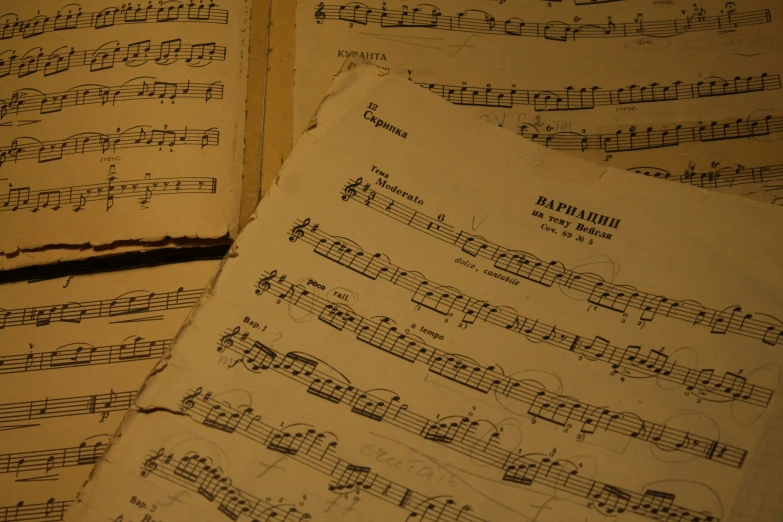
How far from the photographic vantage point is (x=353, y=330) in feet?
2.39

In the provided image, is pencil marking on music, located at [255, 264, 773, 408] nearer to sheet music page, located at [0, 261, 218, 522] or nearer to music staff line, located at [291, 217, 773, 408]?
music staff line, located at [291, 217, 773, 408]

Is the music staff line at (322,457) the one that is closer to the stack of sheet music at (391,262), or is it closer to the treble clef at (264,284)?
the stack of sheet music at (391,262)

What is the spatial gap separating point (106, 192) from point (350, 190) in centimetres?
34

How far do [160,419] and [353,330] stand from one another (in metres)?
0.22

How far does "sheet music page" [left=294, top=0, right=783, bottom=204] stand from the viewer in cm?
89

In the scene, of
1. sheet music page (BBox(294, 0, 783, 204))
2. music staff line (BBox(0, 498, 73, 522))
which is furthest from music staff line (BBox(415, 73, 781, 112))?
music staff line (BBox(0, 498, 73, 522))

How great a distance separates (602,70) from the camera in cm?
93

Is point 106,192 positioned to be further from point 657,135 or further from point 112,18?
point 657,135

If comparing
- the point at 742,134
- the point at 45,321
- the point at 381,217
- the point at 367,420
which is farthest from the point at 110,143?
the point at 742,134

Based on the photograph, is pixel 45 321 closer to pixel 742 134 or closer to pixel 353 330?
pixel 353 330

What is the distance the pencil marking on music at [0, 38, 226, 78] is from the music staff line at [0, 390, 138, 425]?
17.6 inches

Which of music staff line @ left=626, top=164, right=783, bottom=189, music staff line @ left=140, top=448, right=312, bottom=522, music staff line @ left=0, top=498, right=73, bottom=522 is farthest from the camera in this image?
music staff line @ left=626, top=164, right=783, bottom=189

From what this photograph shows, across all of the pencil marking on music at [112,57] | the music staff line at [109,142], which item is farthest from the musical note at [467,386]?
the pencil marking on music at [112,57]

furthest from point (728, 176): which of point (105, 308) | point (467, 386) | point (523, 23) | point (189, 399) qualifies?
point (105, 308)
